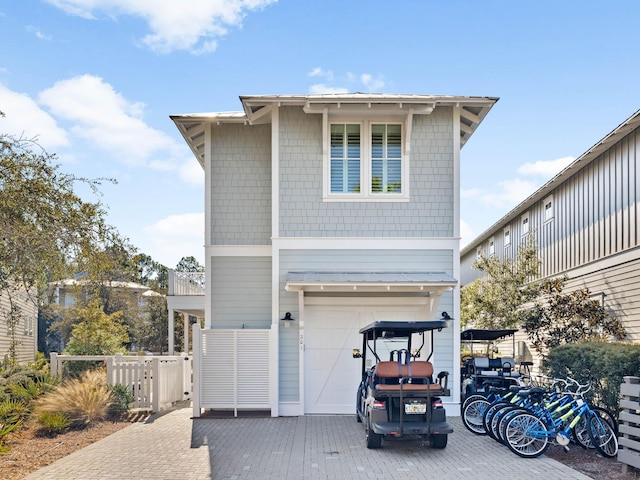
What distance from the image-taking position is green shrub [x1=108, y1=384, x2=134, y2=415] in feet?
44.3

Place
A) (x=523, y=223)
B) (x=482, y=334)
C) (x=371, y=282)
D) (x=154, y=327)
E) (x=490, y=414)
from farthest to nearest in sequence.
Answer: (x=154, y=327) < (x=523, y=223) < (x=482, y=334) < (x=371, y=282) < (x=490, y=414)

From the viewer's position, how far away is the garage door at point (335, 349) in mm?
14188

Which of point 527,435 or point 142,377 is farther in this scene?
point 142,377

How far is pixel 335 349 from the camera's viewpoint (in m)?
14.4

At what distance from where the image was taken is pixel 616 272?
16016 mm

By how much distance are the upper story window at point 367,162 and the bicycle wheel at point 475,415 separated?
4788 millimetres

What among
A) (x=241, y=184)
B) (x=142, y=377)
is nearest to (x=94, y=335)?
(x=142, y=377)

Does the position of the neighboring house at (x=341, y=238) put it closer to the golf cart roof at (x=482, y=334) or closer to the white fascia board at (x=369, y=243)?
the white fascia board at (x=369, y=243)

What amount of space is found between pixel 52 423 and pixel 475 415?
7342 mm

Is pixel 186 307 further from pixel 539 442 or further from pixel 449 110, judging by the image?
pixel 539 442

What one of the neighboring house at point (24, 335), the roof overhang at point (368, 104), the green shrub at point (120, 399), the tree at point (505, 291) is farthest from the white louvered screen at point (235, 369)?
the neighboring house at point (24, 335)

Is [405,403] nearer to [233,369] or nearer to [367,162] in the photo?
[233,369]

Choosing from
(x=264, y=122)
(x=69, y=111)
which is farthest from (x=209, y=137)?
(x=69, y=111)

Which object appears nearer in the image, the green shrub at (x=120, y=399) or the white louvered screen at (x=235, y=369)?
the green shrub at (x=120, y=399)
